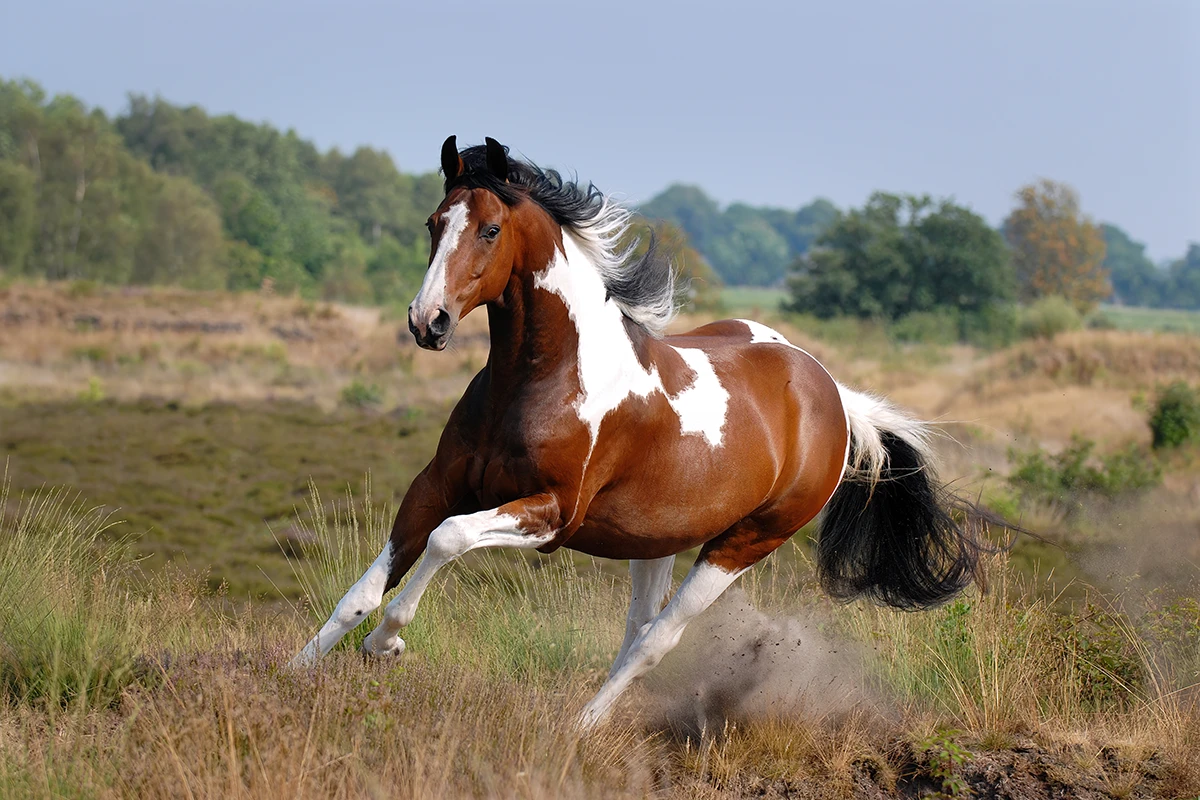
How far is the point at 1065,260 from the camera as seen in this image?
307 feet

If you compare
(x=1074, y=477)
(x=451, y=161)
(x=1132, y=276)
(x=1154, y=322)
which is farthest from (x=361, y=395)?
(x=1132, y=276)

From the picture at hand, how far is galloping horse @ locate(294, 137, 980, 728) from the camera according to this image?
4379mm

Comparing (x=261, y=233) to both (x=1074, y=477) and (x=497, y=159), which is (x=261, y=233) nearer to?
(x=1074, y=477)

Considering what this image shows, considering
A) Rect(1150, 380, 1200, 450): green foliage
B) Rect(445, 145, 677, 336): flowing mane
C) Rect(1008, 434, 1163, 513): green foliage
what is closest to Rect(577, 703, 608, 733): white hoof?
Rect(445, 145, 677, 336): flowing mane

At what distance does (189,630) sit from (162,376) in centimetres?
2879

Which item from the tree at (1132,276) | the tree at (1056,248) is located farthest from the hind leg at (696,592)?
the tree at (1132,276)

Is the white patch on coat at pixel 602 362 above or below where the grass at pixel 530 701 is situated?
above

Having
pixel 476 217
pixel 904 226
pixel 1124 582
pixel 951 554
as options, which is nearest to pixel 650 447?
pixel 476 217

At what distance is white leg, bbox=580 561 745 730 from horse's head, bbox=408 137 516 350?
1734mm

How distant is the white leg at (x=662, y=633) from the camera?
17.2 ft

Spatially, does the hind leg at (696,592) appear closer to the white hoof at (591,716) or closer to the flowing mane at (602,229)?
the white hoof at (591,716)

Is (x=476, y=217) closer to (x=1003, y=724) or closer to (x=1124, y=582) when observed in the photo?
(x=1003, y=724)

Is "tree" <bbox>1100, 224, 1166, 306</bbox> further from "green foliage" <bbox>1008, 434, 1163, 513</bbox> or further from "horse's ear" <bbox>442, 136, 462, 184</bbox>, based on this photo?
"horse's ear" <bbox>442, 136, 462, 184</bbox>

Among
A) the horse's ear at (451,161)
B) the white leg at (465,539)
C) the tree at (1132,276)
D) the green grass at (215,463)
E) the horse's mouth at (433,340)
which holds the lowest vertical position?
the green grass at (215,463)
